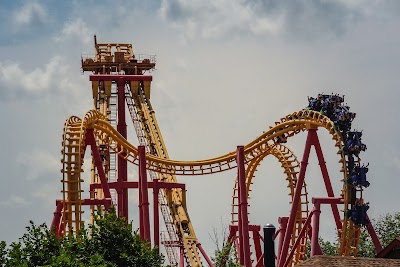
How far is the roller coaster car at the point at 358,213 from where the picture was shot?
46.1 m

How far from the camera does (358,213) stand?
46.1 meters

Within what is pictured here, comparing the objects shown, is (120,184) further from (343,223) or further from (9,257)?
(9,257)

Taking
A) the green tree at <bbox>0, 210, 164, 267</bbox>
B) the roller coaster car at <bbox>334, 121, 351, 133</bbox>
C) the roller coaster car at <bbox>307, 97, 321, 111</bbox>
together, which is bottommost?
the green tree at <bbox>0, 210, 164, 267</bbox>

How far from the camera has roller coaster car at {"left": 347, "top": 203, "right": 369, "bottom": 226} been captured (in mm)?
46062

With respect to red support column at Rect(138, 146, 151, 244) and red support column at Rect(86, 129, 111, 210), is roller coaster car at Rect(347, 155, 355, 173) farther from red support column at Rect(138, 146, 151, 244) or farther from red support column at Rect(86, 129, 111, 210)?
red support column at Rect(86, 129, 111, 210)

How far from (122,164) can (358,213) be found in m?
15.9

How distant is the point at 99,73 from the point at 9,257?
28.3 m

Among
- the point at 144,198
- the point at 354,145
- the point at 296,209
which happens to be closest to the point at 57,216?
the point at 144,198

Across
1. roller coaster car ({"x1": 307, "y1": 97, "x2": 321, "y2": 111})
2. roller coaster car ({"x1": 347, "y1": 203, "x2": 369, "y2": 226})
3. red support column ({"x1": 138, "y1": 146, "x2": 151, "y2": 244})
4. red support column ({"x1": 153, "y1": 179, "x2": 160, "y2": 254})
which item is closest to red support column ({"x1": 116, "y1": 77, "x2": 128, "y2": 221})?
red support column ({"x1": 153, "y1": 179, "x2": 160, "y2": 254})

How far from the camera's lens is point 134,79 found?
64.1m

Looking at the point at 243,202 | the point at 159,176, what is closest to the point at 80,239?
the point at 243,202

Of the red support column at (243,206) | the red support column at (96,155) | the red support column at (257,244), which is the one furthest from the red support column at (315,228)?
the red support column at (96,155)

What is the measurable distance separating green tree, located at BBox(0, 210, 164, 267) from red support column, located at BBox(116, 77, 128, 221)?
11.9 m

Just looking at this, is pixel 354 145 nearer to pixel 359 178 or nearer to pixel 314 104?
pixel 359 178
